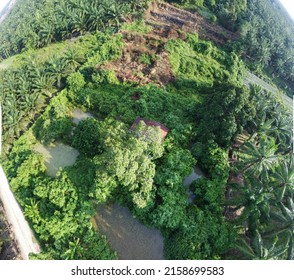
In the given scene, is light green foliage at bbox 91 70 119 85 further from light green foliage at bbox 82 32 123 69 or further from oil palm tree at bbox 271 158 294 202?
oil palm tree at bbox 271 158 294 202

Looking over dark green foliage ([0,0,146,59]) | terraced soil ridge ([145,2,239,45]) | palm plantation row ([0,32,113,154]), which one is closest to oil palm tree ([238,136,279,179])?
palm plantation row ([0,32,113,154])

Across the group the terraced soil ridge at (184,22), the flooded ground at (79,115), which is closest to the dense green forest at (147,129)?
the flooded ground at (79,115)

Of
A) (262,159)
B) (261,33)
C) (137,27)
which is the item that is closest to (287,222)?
(262,159)

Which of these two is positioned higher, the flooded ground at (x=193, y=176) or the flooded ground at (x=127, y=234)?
the flooded ground at (x=193, y=176)

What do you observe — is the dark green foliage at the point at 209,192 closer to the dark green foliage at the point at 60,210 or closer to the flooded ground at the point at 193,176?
the flooded ground at the point at 193,176

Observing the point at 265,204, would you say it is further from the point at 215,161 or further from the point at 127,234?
the point at 127,234
